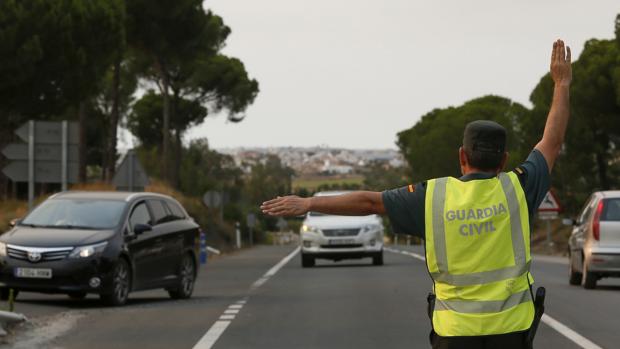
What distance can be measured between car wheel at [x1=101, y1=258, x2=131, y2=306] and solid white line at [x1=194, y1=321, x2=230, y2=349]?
10.8 ft

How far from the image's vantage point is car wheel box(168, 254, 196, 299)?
22.0 metres

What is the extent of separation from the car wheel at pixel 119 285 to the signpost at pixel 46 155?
8.15 metres

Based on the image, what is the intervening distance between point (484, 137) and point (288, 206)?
2.89 feet

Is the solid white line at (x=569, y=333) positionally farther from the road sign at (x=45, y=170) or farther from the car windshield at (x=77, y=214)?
the road sign at (x=45, y=170)

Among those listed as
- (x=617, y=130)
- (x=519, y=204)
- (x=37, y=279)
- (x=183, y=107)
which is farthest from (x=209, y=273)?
(x=183, y=107)

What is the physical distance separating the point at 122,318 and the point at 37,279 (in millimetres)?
2330

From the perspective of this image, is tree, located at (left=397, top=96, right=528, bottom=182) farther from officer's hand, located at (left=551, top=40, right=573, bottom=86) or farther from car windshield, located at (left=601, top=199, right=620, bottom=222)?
officer's hand, located at (left=551, top=40, right=573, bottom=86)

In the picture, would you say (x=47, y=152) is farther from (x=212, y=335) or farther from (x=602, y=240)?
(x=212, y=335)

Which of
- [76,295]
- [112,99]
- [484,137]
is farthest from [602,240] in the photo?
[112,99]

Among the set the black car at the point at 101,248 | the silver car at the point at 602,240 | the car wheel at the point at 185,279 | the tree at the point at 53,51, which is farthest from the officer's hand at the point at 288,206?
the tree at the point at 53,51

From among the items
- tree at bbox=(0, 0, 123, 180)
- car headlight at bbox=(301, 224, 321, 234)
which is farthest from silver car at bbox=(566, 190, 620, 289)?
tree at bbox=(0, 0, 123, 180)

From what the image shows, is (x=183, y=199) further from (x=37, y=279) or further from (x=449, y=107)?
(x=449, y=107)

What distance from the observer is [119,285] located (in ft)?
65.5

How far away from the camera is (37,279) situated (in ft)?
63.8
